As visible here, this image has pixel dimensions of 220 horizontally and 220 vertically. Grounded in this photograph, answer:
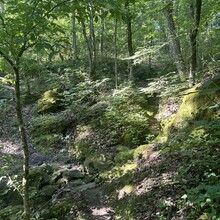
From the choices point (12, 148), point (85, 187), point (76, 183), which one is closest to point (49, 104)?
point (12, 148)

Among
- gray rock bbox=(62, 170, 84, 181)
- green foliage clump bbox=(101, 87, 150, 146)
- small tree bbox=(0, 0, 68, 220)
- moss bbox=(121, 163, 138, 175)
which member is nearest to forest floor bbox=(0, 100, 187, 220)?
moss bbox=(121, 163, 138, 175)

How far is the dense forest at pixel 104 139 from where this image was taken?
3.05 meters

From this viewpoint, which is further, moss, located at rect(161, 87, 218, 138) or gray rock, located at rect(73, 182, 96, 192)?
gray rock, located at rect(73, 182, 96, 192)

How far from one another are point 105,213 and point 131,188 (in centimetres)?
67

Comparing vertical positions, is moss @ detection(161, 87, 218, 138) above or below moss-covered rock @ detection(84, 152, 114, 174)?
above

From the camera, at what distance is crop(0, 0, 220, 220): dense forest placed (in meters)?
3.05

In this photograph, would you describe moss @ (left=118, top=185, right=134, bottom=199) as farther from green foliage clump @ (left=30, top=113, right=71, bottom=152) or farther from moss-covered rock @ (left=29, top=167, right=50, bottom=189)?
green foliage clump @ (left=30, top=113, right=71, bottom=152)

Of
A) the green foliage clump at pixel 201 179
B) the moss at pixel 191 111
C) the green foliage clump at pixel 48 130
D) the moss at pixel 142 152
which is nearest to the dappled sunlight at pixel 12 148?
the green foliage clump at pixel 48 130

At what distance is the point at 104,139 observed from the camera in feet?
26.0

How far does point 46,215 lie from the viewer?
4797mm

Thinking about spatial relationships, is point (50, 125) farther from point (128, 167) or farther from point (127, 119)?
point (128, 167)

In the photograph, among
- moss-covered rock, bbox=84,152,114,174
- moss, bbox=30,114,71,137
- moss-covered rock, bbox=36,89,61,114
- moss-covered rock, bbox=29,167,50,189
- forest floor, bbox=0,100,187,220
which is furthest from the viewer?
moss-covered rock, bbox=36,89,61,114

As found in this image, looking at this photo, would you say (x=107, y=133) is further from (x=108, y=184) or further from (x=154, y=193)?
(x=154, y=193)

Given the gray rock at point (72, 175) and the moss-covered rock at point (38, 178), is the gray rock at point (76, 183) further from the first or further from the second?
the moss-covered rock at point (38, 178)
